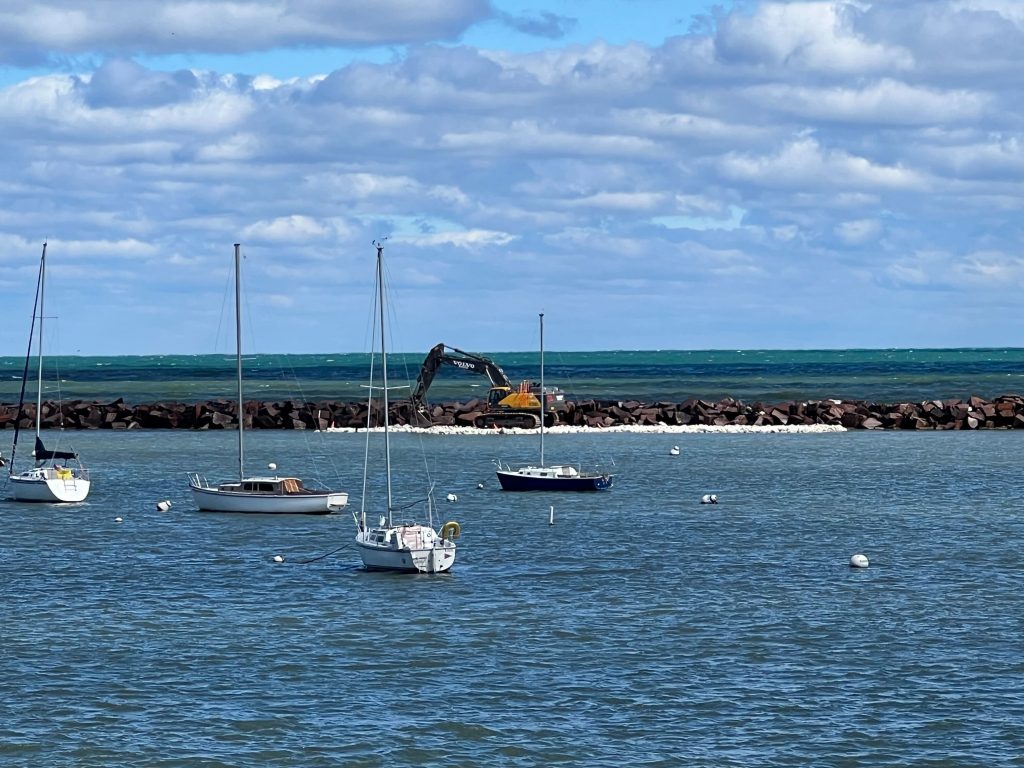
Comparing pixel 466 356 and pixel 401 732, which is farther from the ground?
pixel 466 356

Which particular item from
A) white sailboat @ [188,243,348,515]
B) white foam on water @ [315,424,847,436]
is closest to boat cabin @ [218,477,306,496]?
white sailboat @ [188,243,348,515]

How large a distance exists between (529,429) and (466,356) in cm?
1348

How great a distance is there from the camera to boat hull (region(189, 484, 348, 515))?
2677 inches

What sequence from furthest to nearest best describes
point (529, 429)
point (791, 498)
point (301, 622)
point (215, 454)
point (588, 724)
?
point (529, 429), point (215, 454), point (791, 498), point (301, 622), point (588, 724)

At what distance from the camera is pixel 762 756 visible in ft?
98.4

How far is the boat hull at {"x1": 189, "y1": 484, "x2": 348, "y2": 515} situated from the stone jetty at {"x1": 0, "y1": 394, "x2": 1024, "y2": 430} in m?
55.9

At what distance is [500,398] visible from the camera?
5118 inches

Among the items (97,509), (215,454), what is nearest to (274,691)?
(97,509)

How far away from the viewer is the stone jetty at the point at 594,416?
12669 cm

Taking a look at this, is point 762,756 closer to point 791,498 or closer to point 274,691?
point 274,691

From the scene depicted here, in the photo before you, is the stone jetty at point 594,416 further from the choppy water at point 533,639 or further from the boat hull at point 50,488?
the choppy water at point 533,639

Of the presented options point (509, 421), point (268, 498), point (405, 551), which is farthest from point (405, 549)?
point (509, 421)

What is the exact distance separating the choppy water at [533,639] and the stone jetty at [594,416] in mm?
54568

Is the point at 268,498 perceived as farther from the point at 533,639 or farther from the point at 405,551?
the point at 533,639
